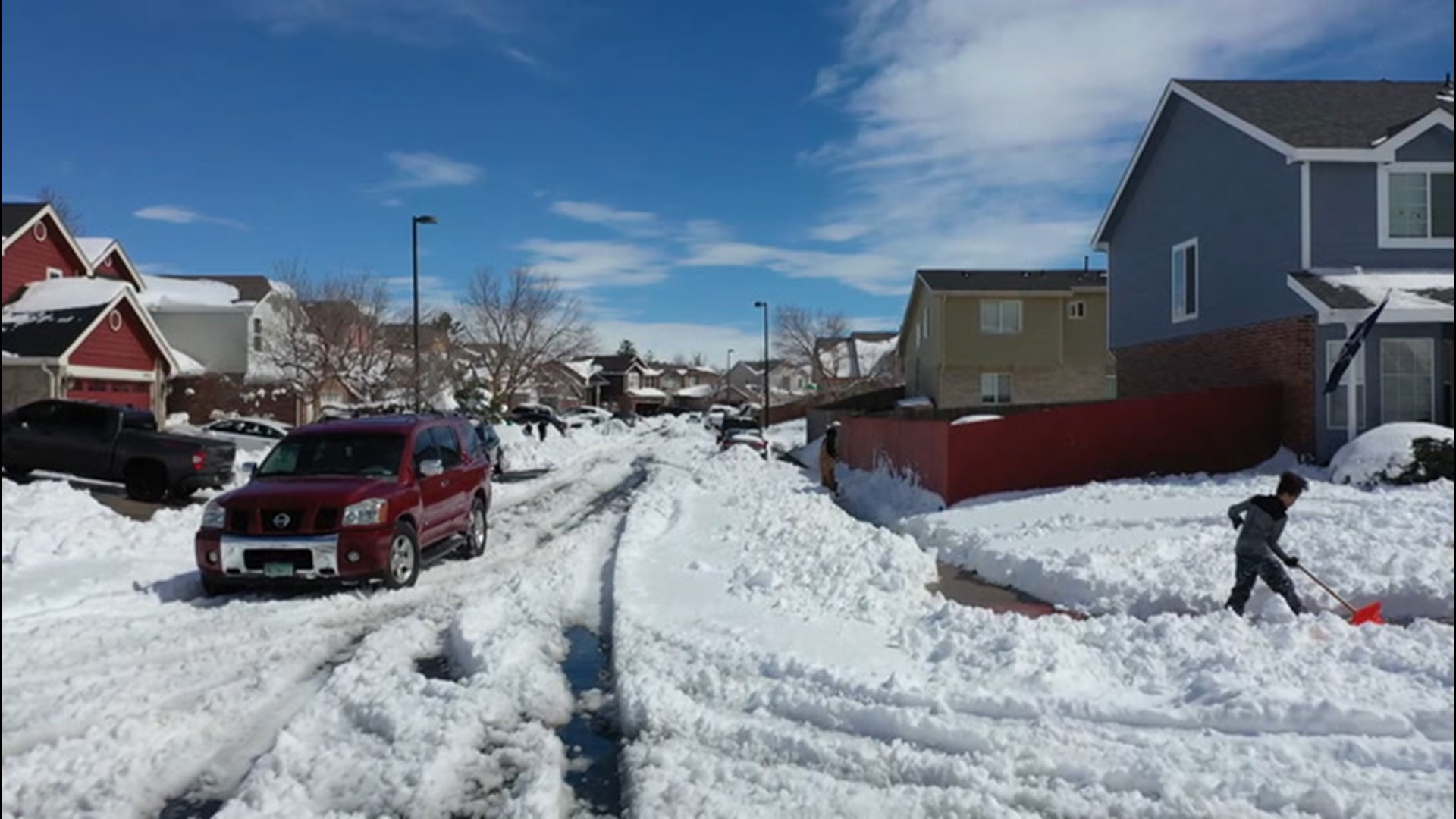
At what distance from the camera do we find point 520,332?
39.4 metres

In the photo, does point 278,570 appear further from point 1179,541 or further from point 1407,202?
point 1407,202

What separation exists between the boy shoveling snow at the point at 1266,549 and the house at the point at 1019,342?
97.4 ft

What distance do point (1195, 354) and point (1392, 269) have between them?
16.1ft

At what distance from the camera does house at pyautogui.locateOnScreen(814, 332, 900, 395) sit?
63.6 m

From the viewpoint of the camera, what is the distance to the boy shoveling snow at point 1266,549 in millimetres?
7492

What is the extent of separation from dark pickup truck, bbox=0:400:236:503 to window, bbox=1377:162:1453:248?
17426 mm

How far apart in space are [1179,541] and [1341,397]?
24.6 feet

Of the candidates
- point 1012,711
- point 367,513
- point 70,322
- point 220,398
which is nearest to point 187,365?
point 220,398

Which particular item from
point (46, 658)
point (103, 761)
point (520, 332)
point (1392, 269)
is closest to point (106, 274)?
point (46, 658)

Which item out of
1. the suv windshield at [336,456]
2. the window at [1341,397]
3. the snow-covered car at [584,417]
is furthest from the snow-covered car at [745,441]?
the suv windshield at [336,456]

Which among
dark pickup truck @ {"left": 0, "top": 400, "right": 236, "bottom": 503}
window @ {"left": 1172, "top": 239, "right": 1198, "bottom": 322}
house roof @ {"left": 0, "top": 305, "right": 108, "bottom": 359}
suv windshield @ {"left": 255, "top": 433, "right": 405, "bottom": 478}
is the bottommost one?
suv windshield @ {"left": 255, "top": 433, "right": 405, "bottom": 478}

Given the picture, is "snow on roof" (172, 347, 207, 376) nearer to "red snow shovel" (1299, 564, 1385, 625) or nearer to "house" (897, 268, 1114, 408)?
"red snow shovel" (1299, 564, 1385, 625)

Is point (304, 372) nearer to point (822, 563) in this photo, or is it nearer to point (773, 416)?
point (822, 563)

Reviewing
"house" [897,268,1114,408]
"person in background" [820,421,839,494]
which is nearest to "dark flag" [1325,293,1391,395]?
"person in background" [820,421,839,494]
